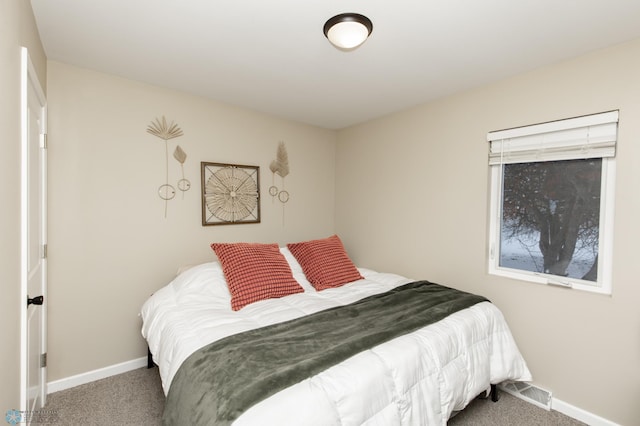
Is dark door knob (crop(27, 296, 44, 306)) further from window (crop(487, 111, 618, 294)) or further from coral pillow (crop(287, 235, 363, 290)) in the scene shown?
window (crop(487, 111, 618, 294))

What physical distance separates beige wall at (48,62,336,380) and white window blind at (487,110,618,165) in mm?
2361

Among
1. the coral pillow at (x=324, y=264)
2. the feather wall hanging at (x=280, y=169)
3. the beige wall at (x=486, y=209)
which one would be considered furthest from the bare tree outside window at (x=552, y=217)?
the feather wall hanging at (x=280, y=169)

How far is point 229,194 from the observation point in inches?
116

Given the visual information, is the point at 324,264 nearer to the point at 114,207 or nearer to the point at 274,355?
the point at 274,355

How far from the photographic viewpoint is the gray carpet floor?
1.91 meters

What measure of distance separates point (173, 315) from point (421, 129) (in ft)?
8.54

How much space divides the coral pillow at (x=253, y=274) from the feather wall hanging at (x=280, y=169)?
95 cm

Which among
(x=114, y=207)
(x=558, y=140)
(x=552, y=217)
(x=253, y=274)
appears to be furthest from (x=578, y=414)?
(x=114, y=207)

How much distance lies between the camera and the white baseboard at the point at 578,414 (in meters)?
1.88

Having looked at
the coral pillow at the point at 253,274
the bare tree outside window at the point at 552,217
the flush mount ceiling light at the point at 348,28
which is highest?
the flush mount ceiling light at the point at 348,28

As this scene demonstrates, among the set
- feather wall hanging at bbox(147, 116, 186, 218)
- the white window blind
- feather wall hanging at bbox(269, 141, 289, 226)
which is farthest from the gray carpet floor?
feather wall hanging at bbox(269, 141, 289, 226)
